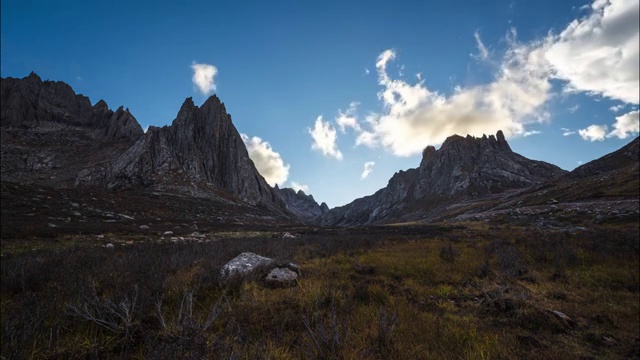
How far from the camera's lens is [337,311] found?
548 cm

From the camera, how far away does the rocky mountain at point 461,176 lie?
Answer: 12962cm

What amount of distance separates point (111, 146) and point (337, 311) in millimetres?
113749

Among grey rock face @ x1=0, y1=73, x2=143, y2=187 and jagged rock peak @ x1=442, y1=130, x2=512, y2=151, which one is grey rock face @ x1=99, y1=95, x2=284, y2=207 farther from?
jagged rock peak @ x1=442, y1=130, x2=512, y2=151

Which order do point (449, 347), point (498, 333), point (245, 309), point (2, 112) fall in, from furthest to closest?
point (2, 112)
point (245, 309)
point (498, 333)
point (449, 347)

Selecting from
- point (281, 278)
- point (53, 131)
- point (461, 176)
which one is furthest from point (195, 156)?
point (461, 176)

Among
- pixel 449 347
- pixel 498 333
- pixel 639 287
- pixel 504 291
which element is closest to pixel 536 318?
pixel 498 333

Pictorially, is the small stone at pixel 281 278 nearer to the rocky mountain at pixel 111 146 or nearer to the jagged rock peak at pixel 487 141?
the rocky mountain at pixel 111 146

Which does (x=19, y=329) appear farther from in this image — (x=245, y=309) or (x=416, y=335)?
(x=416, y=335)

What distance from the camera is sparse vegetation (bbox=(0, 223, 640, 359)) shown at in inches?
142

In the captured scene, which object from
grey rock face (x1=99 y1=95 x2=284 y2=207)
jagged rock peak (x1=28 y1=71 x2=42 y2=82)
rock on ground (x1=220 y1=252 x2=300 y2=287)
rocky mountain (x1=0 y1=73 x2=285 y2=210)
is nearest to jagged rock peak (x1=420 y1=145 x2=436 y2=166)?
grey rock face (x1=99 y1=95 x2=284 y2=207)

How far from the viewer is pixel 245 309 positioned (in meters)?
5.09

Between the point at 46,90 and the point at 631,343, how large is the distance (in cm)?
15336

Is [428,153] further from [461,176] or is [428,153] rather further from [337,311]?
[337,311]

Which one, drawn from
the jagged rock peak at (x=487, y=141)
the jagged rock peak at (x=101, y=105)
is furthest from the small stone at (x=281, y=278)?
the jagged rock peak at (x=487, y=141)
